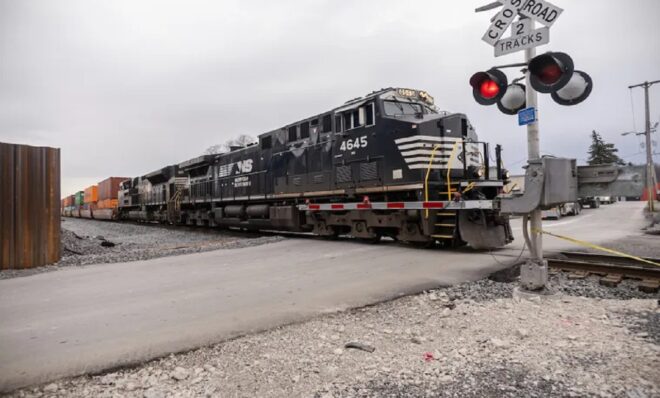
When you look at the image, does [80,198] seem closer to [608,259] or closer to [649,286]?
[608,259]

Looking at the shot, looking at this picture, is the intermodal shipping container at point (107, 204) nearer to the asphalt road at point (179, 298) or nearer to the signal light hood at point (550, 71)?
the asphalt road at point (179, 298)

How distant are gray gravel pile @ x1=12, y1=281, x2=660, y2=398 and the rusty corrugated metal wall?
6.19 metres

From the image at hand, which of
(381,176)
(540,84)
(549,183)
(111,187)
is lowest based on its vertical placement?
(549,183)

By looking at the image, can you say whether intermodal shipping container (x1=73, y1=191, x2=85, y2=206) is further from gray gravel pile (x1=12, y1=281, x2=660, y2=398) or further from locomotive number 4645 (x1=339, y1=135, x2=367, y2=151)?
gray gravel pile (x1=12, y1=281, x2=660, y2=398)

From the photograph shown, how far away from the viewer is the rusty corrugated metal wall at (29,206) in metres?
7.54

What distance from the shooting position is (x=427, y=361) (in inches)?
122

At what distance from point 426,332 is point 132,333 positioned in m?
2.74

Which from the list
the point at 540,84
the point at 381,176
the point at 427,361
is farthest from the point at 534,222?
the point at 381,176

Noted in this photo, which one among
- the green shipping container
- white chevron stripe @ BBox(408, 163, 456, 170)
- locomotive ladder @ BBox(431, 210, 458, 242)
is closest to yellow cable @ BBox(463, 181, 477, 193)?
locomotive ladder @ BBox(431, 210, 458, 242)

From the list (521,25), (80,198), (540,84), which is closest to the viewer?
(540,84)

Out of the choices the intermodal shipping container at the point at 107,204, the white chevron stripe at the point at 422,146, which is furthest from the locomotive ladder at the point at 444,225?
the intermodal shipping container at the point at 107,204

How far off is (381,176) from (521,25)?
549 cm

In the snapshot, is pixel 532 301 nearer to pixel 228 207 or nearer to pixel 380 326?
pixel 380 326

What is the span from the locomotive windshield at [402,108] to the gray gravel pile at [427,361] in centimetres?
649
